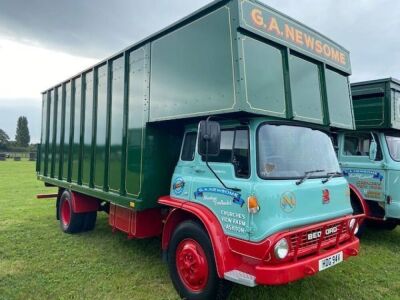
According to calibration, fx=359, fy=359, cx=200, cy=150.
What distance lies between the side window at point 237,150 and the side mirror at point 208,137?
1.21ft

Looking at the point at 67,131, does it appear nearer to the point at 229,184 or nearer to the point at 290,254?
the point at 229,184

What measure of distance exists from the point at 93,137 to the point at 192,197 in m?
3.01

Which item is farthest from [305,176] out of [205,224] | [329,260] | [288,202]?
[205,224]

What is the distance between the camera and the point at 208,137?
144 inches

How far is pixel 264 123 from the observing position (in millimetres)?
3975

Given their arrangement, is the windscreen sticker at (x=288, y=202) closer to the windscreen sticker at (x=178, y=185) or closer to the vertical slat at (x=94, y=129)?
the windscreen sticker at (x=178, y=185)

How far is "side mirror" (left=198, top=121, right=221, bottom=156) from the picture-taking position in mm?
3678

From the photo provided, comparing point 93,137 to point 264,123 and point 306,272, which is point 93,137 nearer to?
point 264,123

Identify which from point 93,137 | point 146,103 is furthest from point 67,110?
point 146,103

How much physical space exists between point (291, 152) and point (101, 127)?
12.0ft

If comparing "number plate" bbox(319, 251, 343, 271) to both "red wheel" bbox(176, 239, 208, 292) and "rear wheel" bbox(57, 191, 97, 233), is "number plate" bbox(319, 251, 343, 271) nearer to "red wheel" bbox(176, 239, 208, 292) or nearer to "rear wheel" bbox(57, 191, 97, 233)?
"red wheel" bbox(176, 239, 208, 292)

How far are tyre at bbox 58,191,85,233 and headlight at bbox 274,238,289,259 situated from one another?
16.8 ft

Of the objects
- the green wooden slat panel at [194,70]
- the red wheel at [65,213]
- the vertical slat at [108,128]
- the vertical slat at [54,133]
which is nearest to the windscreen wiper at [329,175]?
the green wooden slat panel at [194,70]

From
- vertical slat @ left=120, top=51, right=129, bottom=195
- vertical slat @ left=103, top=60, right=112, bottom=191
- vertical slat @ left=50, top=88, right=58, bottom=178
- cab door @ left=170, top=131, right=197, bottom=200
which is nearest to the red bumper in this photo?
cab door @ left=170, top=131, right=197, bottom=200
